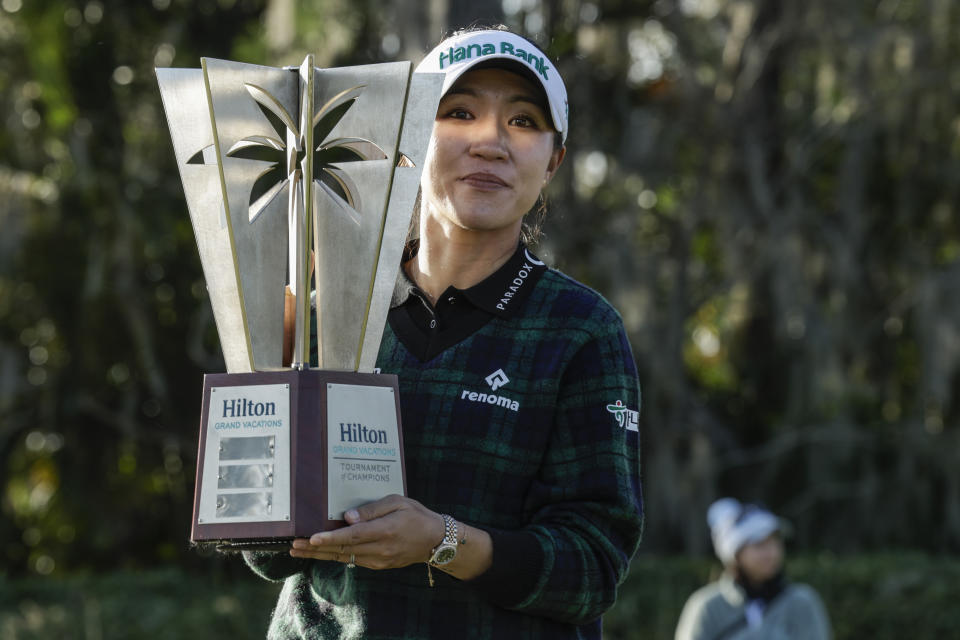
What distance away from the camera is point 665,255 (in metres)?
10.5

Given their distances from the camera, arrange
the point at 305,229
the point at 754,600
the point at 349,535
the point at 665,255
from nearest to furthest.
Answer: the point at 349,535, the point at 305,229, the point at 754,600, the point at 665,255

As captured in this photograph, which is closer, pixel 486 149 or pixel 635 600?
pixel 486 149

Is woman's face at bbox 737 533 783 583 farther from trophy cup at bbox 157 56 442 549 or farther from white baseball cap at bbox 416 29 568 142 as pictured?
trophy cup at bbox 157 56 442 549

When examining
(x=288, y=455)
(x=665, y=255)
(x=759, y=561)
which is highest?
(x=665, y=255)

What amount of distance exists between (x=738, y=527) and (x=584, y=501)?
4510 mm

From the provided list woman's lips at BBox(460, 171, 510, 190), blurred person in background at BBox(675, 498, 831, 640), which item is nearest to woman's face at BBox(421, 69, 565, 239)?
woman's lips at BBox(460, 171, 510, 190)

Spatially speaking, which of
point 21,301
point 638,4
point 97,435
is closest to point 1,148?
point 21,301

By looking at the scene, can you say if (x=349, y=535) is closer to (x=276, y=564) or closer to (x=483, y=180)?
(x=276, y=564)

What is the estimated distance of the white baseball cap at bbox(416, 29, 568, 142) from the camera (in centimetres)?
190

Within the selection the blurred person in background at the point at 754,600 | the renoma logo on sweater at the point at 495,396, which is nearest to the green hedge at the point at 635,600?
the blurred person in background at the point at 754,600

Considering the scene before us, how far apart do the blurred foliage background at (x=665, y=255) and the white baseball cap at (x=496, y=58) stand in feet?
23.5

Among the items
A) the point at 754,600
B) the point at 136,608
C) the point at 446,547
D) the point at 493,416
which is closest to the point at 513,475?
the point at 493,416

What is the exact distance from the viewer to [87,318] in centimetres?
945

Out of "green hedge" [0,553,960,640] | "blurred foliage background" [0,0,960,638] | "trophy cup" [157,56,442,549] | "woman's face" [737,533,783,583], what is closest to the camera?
"trophy cup" [157,56,442,549]
